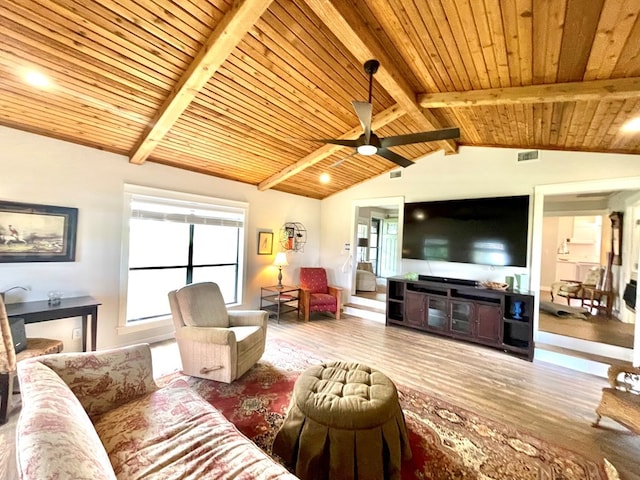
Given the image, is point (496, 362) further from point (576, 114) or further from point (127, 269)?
point (127, 269)

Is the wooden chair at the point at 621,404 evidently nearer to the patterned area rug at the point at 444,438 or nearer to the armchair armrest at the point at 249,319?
the patterned area rug at the point at 444,438

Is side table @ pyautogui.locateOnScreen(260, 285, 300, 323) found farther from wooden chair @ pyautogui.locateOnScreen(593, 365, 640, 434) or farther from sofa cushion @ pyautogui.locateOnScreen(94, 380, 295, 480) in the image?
wooden chair @ pyautogui.locateOnScreen(593, 365, 640, 434)

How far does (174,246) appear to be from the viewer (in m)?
4.27

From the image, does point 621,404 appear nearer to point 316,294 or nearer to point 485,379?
point 485,379

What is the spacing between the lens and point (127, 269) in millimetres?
3656

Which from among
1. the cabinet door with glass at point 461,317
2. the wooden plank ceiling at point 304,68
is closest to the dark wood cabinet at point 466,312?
the cabinet door with glass at point 461,317

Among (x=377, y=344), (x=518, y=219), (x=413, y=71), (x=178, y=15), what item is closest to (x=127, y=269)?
(x=178, y=15)

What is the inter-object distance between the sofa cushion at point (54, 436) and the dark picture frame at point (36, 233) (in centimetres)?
227

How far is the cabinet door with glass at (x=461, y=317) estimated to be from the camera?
414 cm

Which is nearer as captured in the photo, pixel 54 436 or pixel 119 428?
pixel 54 436

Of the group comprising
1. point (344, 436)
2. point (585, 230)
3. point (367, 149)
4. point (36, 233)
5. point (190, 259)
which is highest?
point (367, 149)

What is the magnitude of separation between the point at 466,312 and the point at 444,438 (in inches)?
98.3

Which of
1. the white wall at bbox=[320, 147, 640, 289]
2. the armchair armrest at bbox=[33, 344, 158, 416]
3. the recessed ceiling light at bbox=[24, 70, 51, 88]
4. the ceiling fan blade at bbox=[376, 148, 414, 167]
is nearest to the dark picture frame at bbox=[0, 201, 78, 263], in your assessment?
the recessed ceiling light at bbox=[24, 70, 51, 88]

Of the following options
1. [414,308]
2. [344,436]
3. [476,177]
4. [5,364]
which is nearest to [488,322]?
[414,308]
